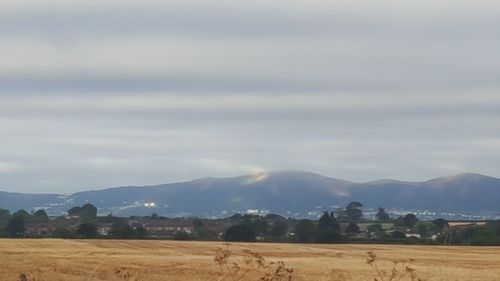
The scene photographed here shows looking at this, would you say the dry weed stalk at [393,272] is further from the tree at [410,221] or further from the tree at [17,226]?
the tree at [410,221]

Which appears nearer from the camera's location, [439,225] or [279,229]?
[279,229]

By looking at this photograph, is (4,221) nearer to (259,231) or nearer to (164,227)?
(164,227)

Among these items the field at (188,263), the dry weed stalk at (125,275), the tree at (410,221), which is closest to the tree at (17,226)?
the field at (188,263)

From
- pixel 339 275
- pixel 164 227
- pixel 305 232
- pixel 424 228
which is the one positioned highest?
pixel 164 227

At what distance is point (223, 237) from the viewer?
11906 centimetres

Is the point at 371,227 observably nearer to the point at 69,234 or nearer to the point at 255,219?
the point at 255,219

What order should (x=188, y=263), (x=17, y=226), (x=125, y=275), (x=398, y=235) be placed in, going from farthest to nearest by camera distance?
(x=17, y=226) < (x=398, y=235) < (x=188, y=263) < (x=125, y=275)

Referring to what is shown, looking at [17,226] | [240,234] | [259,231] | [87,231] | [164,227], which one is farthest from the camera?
[164,227]

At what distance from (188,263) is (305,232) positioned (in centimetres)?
7291

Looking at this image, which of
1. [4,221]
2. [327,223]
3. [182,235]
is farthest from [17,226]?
[327,223]

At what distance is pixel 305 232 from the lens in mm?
128875

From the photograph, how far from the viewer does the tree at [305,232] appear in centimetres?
12011

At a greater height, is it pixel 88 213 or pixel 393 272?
pixel 88 213

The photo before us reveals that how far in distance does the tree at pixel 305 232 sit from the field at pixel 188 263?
39597 millimetres
